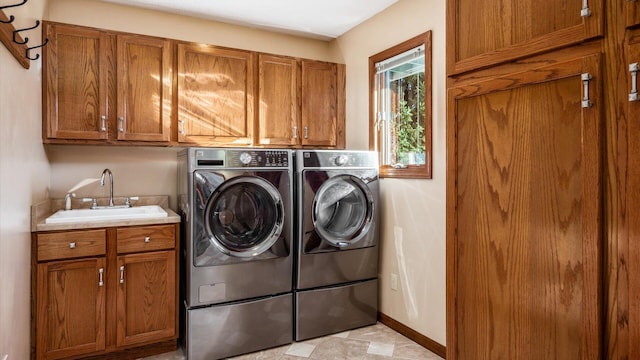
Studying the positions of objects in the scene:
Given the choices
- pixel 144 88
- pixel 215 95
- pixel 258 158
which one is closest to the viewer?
pixel 258 158

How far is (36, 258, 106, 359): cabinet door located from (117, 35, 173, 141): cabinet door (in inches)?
36.2

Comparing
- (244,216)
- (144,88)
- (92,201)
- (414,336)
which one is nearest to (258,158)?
(244,216)

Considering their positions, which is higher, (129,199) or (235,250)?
(129,199)

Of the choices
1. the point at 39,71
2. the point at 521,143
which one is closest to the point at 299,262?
the point at 521,143

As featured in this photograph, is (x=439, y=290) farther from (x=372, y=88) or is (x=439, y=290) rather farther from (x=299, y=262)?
(x=372, y=88)

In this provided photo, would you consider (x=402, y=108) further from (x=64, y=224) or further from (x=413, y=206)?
(x=64, y=224)

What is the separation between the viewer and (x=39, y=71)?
2.42 meters

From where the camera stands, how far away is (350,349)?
2.70 meters

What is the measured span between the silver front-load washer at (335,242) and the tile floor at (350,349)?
0.09 m

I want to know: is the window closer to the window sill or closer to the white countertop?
the window sill

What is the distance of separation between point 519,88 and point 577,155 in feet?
1.01

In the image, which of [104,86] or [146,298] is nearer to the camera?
[146,298]

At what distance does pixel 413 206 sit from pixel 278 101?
1.38 meters

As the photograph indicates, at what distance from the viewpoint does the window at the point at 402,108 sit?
2750mm
